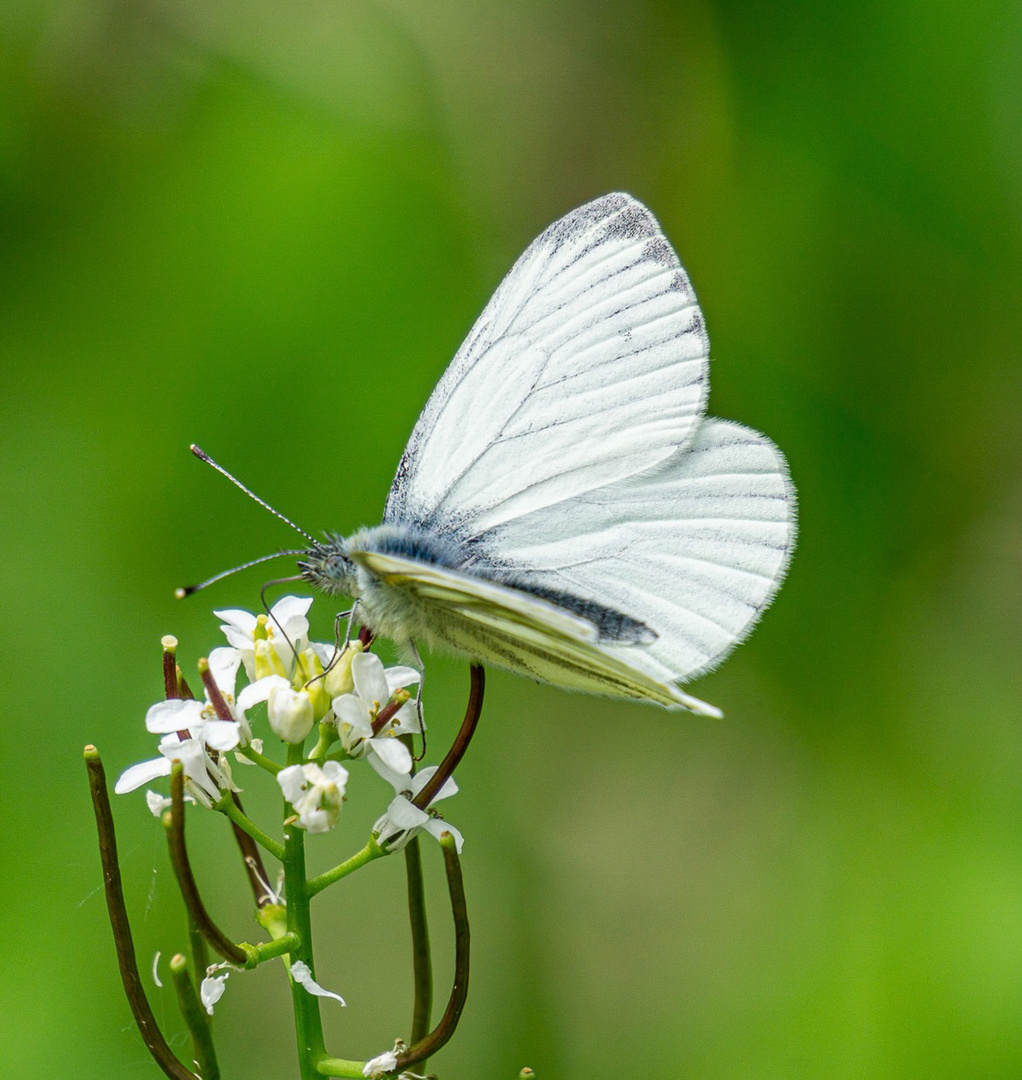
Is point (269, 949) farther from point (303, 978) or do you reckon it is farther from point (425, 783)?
point (425, 783)

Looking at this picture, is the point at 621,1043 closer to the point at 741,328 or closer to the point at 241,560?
the point at 241,560

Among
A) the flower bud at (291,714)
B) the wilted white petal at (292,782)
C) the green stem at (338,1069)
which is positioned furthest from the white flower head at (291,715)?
the green stem at (338,1069)

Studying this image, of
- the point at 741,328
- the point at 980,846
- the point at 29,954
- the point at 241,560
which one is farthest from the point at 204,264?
the point at 980,846

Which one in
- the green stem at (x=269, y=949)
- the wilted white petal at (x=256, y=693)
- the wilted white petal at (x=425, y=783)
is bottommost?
the green stem at (x=269, y=949)

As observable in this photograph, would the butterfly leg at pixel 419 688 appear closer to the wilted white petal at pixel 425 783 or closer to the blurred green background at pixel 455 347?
the wilted white petal at pixel 425 783

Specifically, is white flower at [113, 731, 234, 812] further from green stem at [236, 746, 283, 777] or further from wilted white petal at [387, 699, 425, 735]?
wilted white petal at [387, 699, 425, 735]

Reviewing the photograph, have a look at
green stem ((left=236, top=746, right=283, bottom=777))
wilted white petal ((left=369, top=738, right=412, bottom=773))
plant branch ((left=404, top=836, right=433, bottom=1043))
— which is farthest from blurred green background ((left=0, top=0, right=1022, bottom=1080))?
wilted white petal ((left=369, top=738, right=412, bottom=773))

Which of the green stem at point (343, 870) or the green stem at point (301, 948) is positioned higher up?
the green stem at point (343, 870)
